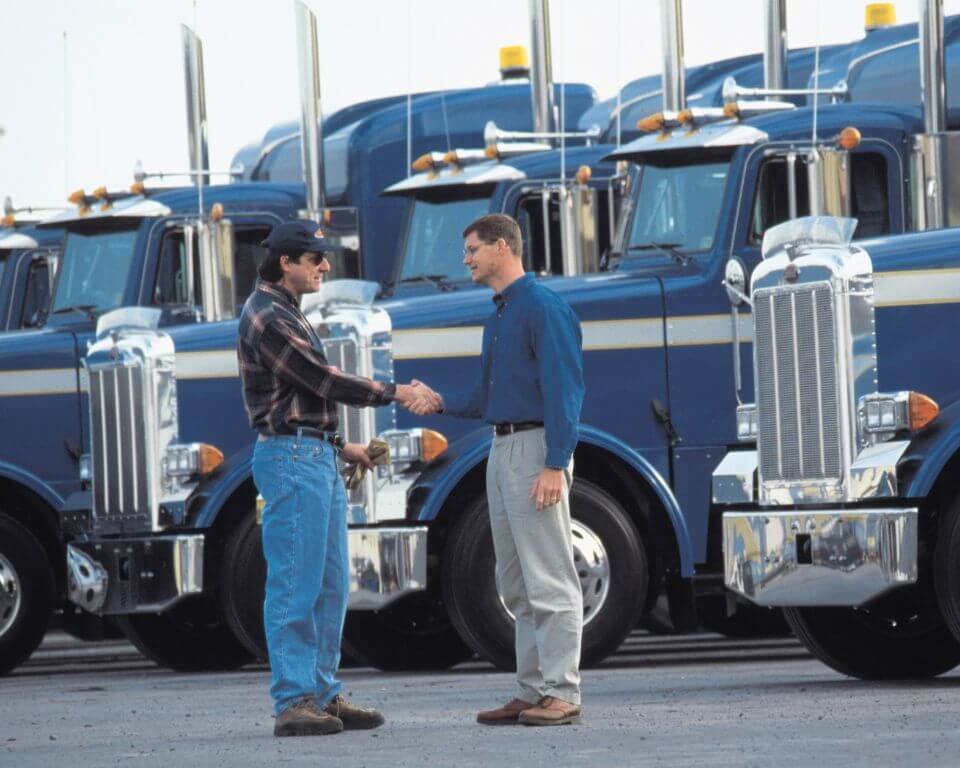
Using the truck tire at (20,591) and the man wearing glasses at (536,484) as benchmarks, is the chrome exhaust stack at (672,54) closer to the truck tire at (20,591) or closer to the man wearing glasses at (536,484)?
the truck tire at (20,591)

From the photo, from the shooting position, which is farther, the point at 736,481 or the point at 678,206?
the point at 678,206

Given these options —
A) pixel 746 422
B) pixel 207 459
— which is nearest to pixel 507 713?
pixel 746 422

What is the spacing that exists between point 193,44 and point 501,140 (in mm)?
2958

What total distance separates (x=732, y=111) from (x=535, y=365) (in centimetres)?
398

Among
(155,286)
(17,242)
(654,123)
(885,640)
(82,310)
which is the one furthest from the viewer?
(17,242)

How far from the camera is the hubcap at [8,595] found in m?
14.3

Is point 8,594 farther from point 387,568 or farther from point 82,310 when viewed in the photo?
point 387,568

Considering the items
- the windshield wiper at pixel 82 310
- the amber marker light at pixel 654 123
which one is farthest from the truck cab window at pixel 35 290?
the amber marker light at pixel 654 123

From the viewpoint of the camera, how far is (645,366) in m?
12.6

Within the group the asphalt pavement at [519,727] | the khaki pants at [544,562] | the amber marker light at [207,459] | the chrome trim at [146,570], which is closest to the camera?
the asphalt pavement at [519,727]

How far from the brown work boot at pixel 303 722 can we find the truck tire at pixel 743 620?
558 centimetres

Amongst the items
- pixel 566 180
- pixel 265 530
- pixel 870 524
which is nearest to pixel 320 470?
pixel 265 530

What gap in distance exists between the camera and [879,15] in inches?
645

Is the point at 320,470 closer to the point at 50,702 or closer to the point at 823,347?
the point at 823,347
